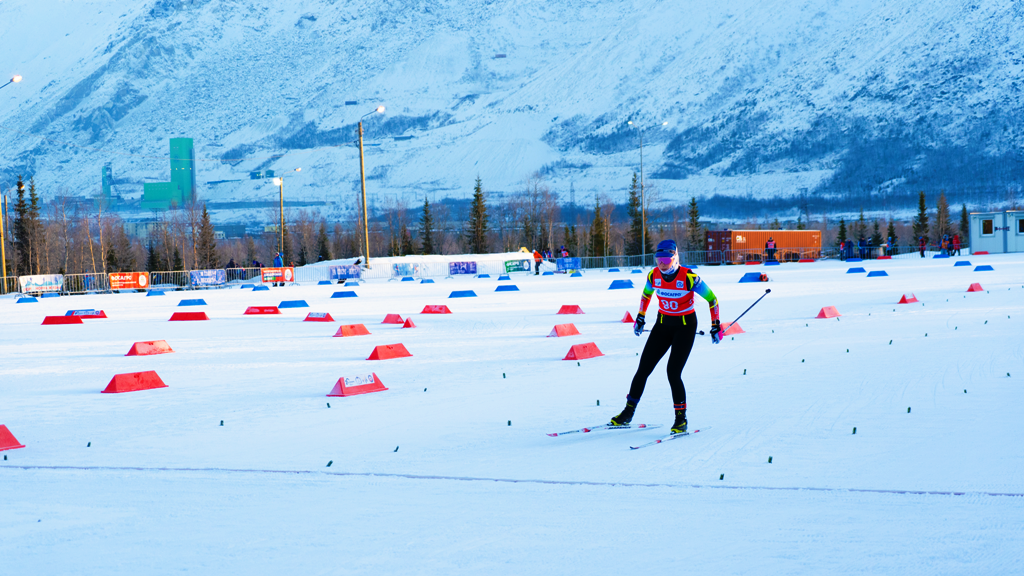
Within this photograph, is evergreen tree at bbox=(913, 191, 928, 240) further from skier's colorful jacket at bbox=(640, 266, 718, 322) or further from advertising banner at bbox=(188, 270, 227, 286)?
skier's colorful jacket at bbox=(640, 266, 718, 322)

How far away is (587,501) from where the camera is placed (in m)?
6.77

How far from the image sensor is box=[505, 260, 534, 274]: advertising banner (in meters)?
59.7

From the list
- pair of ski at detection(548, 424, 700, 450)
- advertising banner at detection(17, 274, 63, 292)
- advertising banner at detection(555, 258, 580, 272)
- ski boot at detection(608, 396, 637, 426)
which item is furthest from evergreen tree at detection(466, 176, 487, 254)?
ski boot at detection(608, 396, 637, 426)

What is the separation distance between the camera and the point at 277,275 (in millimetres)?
53469

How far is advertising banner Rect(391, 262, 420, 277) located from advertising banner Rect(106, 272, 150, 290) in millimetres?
12865

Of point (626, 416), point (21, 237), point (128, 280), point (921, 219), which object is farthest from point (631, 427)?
point (921, 219)

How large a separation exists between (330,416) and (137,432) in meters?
1.89

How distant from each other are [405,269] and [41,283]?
18.2 meters

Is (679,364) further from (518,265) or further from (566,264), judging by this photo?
(566,264)

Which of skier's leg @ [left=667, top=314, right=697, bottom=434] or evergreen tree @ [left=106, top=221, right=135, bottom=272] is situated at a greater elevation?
evergreen tree @ [left=106, top=221, right=135, bottom=272]

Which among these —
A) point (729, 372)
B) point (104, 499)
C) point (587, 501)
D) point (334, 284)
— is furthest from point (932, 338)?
point (334, 284)

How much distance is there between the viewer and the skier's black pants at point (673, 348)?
891 cm

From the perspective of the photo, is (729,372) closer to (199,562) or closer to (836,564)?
(836,564)

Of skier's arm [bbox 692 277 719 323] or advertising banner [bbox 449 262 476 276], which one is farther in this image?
advertising banner [bbox 449 262 476 276]
